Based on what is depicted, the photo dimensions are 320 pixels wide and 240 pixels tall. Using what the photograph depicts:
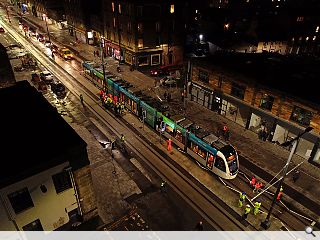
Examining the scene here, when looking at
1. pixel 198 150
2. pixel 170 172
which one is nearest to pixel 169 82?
pixel 198 150

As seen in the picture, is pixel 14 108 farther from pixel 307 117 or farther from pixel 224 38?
pixel 224 38

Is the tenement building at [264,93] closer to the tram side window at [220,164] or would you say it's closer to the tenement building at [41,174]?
the tram side window at [220,164]

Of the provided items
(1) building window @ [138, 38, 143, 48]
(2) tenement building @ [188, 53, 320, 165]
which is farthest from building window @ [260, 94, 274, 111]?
(1) building window @ [138, 38, 143, 48]

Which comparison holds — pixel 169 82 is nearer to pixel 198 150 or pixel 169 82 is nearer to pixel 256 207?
pixel 198 150

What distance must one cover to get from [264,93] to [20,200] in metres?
28.4

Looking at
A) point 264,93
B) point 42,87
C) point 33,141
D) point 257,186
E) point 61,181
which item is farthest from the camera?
point 42,87

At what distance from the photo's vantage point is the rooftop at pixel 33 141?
1736cm

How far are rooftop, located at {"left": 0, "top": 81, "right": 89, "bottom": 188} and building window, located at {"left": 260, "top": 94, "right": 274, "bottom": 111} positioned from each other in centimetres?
2351

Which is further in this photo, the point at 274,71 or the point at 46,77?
the point at 46,77

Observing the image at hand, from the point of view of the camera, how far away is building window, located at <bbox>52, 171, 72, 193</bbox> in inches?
744

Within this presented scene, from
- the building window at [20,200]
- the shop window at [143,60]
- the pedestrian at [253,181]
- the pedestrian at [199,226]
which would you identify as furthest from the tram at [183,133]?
the building window at [20,200]

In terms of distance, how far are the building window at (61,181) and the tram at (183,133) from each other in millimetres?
13766

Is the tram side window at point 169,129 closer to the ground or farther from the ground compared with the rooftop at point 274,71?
Result: closer to the ground

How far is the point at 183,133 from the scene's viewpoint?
2919 cm
